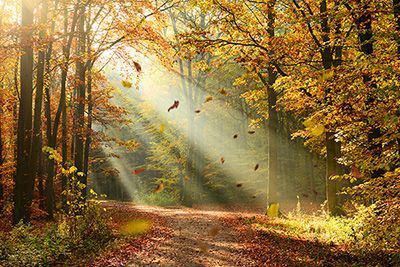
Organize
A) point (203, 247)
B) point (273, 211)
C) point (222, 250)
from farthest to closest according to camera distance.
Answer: point (273, 211), point (203, 247), point (222, 250)

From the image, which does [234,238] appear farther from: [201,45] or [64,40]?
[64,40]

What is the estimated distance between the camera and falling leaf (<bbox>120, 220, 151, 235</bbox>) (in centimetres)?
1283

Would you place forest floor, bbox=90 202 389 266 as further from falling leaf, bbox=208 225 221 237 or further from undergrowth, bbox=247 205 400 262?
undergrowth, bbox=247 205 400 262

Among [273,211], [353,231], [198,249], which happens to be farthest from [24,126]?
[273,211]

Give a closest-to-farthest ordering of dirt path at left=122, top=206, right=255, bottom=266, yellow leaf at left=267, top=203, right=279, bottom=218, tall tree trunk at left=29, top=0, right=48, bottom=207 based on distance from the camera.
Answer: dirt path at left=122, top=206, right=255, bottom=266 → tall tree trunk at left=29, top=0, right=48, bottom=207 → yellow leaf at left=267, top=203, right=279, bottom=218

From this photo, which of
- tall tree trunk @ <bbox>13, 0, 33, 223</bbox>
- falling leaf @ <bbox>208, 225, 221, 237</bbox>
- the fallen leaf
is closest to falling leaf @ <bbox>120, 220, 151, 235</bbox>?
falling leaf @ <bbox>208, 225, 221, 237</bbox>

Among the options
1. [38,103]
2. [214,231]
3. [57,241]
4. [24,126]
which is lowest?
[214,231]

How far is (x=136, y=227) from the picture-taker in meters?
14.0

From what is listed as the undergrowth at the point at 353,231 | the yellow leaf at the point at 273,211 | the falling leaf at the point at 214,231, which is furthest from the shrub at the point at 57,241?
the yellow leaf at the point at 273,211

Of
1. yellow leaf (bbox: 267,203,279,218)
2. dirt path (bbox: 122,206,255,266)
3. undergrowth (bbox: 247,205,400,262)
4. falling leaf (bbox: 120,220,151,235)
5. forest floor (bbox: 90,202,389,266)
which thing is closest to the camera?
undergrowth (bbox: 247,205,400,262)

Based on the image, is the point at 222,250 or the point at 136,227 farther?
the point at 136,227

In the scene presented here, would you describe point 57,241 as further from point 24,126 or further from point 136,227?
point 136,227

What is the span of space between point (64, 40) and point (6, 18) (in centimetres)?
473

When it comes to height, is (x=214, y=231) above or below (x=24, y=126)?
below
